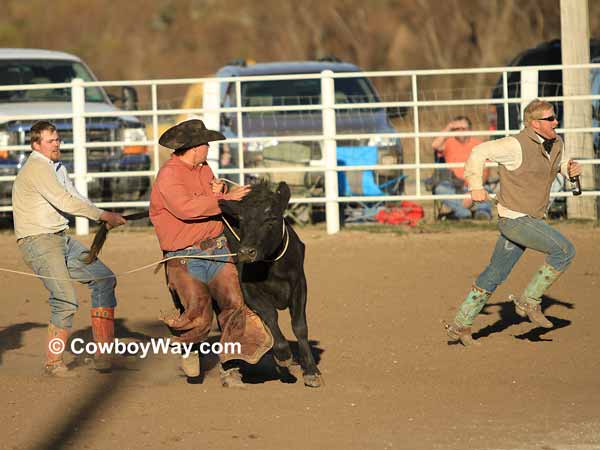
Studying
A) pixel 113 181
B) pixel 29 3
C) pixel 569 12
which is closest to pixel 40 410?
pixel 113 181

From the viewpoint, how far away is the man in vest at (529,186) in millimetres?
7645

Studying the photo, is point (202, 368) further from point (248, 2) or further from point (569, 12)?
point (248, 2)

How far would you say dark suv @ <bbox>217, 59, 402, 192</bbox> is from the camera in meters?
13.4

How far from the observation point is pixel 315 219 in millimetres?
13922

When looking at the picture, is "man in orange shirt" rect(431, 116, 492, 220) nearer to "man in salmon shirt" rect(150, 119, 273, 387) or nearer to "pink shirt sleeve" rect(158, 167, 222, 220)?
"man in salmon shirt" rect(150, 119, 273, 387)

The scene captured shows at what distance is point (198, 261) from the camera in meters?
6.88

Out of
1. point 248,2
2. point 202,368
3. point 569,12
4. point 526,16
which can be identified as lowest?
point 202,368

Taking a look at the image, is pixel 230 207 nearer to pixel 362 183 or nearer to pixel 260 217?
pixel 260 217

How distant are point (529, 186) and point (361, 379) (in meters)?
1.79

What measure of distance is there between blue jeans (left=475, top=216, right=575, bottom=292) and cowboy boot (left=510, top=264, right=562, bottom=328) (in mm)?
→ 62

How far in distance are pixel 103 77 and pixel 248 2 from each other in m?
6.37

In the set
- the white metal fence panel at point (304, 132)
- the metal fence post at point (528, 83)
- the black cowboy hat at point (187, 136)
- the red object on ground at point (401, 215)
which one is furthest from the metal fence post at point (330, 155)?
the black cowboy hat at point (187, 136)

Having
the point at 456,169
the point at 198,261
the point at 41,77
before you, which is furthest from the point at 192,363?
the point at 41,77

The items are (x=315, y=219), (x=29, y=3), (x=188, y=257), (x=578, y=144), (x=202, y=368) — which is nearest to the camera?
(x=188, y=257)
